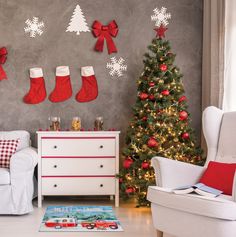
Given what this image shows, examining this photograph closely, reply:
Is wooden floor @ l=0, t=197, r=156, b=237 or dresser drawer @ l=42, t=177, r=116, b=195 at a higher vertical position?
dresser drawer @ l=42, t=177, r=116, b=195

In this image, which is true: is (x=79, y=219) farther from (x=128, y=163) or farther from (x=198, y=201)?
(x=198, y=201)

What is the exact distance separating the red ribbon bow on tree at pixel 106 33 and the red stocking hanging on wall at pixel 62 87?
1.71 feet

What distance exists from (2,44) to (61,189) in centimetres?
198

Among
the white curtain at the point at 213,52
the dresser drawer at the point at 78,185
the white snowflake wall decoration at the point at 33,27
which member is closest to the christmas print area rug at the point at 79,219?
the dresser drawer at the point at 78,185

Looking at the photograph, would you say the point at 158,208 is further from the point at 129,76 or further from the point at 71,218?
the point at 129,76

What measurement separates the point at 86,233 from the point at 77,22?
289 centimetres

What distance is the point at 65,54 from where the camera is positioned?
6.23 metres

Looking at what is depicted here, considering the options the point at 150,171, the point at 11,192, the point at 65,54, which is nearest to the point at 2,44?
the point at 65,54

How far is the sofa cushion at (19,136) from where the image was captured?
582 centimetres

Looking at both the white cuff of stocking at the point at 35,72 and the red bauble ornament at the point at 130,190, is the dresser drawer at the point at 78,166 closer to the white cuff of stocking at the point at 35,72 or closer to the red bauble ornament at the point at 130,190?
the red bauble ornament at the point at 130,190

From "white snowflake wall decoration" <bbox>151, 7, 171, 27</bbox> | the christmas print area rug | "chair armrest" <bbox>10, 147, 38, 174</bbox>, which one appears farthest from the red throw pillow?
"white snowflake wall decoration" <bbox>151, 7, 171, 27</bbox>

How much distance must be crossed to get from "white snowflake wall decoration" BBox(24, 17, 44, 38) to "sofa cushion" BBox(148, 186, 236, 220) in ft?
9.89

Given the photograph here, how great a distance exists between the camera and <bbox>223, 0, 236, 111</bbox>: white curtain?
17.3ft

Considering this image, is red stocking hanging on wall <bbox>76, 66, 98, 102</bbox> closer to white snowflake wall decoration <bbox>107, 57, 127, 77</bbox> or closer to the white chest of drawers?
white snowflake wall decoration <bbox>107, 57, 127, 77</bbox>
